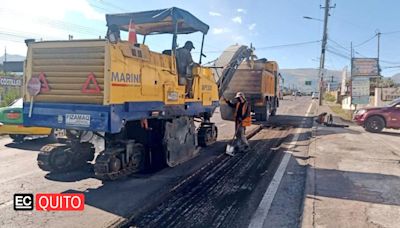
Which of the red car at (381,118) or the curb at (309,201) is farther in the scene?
the red car at (381,118)

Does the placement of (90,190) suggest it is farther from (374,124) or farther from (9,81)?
(9,81)

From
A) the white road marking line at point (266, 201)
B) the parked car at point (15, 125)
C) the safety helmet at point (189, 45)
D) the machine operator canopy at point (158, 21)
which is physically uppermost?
the machine operator canopy at point (158, 21)

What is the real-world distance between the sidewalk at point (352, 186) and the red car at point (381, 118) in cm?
416

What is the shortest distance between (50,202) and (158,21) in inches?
178

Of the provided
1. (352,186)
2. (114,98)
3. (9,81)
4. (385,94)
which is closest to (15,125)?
(114,98)

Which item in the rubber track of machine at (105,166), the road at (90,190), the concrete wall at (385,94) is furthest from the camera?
the concrete wall at (385,94)

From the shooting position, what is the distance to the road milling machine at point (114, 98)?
5.97 meters

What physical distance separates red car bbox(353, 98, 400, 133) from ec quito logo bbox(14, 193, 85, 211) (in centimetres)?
1365

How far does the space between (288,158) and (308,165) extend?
2.96 feet

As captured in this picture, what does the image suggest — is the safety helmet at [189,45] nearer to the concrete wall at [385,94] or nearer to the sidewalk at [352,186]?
the sidewalk at [352,186]

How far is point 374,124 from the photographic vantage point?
15.5 meters

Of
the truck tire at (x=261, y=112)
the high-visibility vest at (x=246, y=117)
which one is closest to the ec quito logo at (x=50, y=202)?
the high-visibility vest at (x=246, y=117)

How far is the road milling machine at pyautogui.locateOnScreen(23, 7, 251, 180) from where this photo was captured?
5.97 m

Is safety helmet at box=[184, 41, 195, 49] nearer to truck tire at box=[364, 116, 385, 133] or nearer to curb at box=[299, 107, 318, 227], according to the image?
curb at box=[299, 107, 318, 227]
